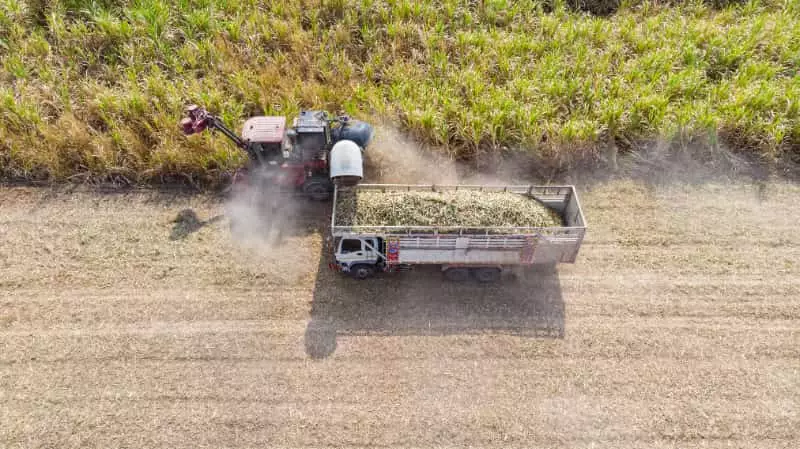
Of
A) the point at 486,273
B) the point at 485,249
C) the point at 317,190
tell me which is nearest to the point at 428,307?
the point at 486,273

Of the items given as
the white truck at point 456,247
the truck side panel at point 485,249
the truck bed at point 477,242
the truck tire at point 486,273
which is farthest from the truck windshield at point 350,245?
the truck tire at point 486,273

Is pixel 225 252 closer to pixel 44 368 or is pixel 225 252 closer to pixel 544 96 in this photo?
pixel 44 368

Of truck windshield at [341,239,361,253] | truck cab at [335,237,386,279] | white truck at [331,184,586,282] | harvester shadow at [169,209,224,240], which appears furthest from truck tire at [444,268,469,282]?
harvester shadow at [169,209,224,240]

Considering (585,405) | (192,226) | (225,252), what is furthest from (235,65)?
(585,405)

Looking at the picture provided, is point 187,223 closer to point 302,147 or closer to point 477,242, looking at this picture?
point 302,147

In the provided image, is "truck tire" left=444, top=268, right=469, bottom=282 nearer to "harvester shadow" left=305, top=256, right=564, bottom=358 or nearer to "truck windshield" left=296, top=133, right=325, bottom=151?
"harvester shadow" left=305, top=256, right=564, bottom=358
